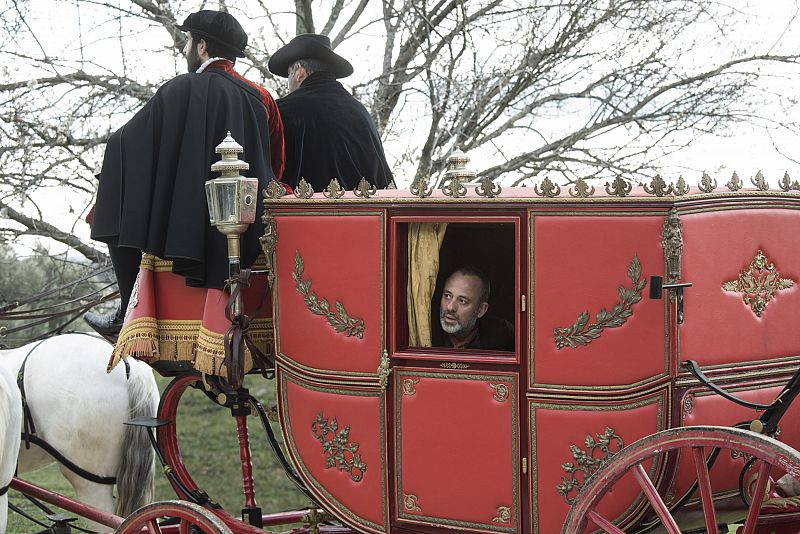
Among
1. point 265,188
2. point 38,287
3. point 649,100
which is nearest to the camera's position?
point 265,188

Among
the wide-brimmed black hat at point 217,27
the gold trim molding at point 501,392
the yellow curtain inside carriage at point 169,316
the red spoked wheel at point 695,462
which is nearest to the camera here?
the red spoked wheel at point 695,462

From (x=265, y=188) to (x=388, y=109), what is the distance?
3.24m

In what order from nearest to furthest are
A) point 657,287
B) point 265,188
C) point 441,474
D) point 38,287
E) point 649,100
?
point 657,287 → point 441,474 → point 265,188 → point 649,100 → point 38,287

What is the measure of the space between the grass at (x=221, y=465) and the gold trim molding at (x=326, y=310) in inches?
206

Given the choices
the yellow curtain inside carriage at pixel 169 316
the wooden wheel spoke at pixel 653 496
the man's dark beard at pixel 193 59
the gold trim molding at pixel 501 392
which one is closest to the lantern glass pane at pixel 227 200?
the yellow curtain inside carriage at pixel 169 316

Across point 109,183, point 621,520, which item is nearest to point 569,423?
point 621,520

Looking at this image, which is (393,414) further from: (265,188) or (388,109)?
(388,109)

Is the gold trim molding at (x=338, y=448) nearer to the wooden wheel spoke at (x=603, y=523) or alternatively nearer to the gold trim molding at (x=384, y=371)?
the gold trim molding at (x=384, y=371)

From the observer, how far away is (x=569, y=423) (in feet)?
10.1

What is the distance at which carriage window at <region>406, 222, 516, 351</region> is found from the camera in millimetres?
3387

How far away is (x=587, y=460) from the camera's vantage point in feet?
10.1

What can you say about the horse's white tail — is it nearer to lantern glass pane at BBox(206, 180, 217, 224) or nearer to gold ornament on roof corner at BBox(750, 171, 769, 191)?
lantern glass pane at BBox(206, 180, 217, 224)

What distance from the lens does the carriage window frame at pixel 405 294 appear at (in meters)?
3.10

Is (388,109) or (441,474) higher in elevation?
(388,109)
